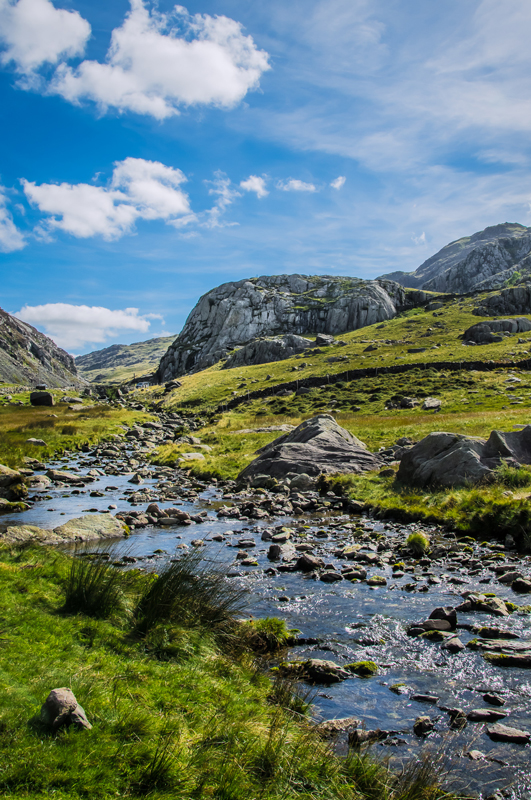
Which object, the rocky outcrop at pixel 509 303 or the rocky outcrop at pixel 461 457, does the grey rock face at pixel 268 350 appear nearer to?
the rocky outcrop at pixel 509 303

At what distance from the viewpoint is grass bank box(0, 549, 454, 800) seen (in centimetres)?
448

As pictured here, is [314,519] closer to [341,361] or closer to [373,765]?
[373,765]

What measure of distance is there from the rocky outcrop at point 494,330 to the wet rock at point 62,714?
13234cm

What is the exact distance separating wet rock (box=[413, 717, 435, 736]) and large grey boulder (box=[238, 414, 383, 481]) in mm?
22339

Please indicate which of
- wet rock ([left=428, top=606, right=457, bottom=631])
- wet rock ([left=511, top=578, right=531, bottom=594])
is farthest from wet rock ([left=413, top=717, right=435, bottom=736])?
wet rock ([left=511, top=578, right=531, bottom=594])

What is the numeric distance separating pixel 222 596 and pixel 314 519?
470 inches

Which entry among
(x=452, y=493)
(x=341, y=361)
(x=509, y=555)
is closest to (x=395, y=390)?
(x=341, y=361)

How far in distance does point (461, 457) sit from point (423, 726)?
17.0 metres

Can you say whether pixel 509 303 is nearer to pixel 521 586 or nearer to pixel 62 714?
pixel 521 586

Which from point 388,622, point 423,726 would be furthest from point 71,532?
point 423,726

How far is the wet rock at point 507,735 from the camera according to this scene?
632cm

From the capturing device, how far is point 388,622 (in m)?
10.0

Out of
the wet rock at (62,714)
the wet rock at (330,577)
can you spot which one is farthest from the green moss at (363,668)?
the wet rock at (62,714)

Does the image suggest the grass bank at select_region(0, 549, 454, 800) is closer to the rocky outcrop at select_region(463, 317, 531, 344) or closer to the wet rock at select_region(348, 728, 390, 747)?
the wet rock at select_region(348, 728, 390, 747)
